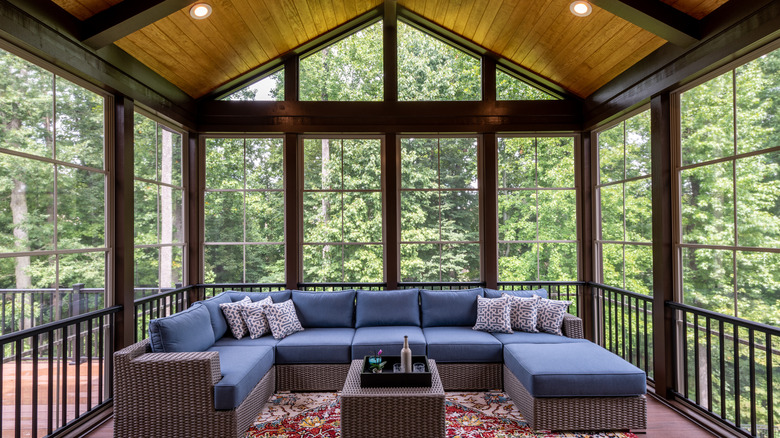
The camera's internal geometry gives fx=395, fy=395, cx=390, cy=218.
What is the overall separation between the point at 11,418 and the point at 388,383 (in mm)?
2538

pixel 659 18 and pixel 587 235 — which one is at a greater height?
pixel 659 18

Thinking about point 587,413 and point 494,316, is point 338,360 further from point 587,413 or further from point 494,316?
point 587,413

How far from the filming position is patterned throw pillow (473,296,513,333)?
3975 millimetres

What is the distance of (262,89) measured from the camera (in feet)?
15.7

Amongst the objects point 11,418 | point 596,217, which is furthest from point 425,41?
point 11,418

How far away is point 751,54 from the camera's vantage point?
2734mm

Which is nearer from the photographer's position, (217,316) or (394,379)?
(394,379)

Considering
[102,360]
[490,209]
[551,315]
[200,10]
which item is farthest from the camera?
[490,209]

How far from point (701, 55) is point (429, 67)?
2.68 meters

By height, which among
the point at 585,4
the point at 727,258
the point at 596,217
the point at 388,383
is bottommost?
the point at 388,383

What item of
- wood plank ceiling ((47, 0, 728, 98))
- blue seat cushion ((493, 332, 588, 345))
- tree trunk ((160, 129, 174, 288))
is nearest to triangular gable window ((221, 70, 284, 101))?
wood plank ceiling ((47, 0, 728, 98))

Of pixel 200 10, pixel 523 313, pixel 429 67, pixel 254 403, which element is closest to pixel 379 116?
pixel 429 67

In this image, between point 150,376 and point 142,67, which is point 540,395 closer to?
point 150,376

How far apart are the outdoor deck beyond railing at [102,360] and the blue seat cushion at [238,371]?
907 millimetres
